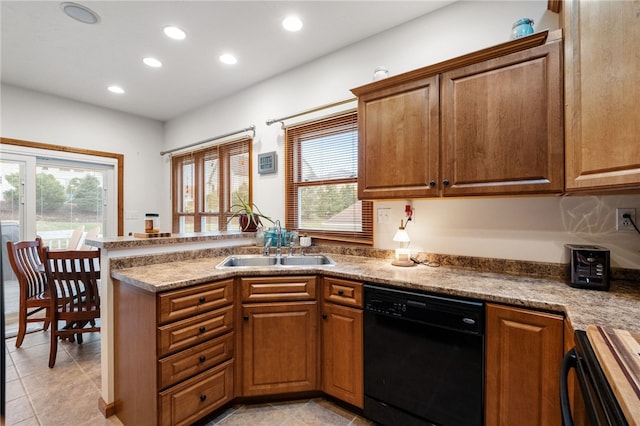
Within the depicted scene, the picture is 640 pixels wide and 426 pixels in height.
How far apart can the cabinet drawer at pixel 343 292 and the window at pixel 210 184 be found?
1800 mm

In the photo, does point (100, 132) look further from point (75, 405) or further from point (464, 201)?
point (464, 201)

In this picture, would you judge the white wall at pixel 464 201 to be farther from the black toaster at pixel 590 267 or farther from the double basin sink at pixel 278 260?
the double basin sink at pixel 278 260

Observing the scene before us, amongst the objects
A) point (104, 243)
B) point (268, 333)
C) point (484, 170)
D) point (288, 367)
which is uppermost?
point (484, 170)

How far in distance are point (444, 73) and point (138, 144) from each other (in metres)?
4.30

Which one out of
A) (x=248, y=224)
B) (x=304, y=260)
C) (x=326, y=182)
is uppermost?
(x=326, y=182)

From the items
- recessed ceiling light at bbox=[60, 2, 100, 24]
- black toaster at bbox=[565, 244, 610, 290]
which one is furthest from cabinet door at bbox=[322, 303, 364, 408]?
recessed ceiling light at bbox=[60, 2, 100, 24]

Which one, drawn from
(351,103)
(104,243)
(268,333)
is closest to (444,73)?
(351,103)

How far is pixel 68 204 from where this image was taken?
370 centimetres

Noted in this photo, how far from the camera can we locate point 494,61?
63.9 inches

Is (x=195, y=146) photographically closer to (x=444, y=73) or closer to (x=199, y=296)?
(x=199, y=296)

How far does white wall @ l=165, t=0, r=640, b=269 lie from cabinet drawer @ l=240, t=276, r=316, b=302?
0.76 m

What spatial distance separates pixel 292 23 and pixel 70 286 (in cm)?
283

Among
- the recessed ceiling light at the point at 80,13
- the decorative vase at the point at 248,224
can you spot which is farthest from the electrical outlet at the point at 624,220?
the recessed ceiling light at the point at 80,13

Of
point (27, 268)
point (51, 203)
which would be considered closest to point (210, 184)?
point (51, 203)
